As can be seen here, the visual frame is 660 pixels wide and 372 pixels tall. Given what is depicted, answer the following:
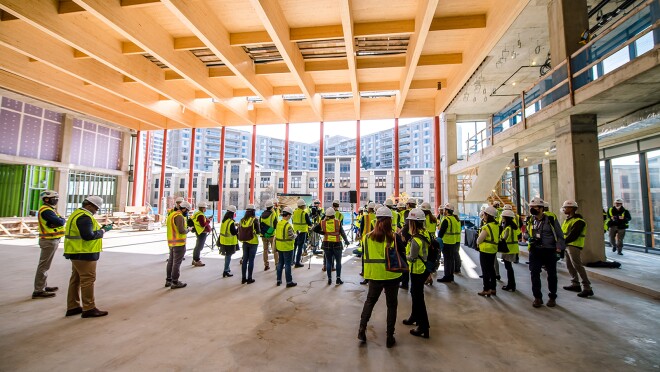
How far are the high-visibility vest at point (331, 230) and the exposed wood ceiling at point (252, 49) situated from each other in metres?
5.06

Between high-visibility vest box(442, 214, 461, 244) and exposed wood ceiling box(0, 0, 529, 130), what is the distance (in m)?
4.89

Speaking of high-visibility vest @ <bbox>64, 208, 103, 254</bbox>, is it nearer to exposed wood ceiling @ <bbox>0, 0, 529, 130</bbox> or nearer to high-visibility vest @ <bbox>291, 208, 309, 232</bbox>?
high-visibility vest @ <bbox>291, 208, 309, 232</bbox>

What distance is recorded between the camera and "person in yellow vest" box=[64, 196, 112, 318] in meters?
3.94

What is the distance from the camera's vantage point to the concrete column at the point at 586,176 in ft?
21.9

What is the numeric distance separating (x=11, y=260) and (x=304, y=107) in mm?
12654

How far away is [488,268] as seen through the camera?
205 inches

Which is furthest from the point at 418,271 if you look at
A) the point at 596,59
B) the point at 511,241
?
the point at 596,59

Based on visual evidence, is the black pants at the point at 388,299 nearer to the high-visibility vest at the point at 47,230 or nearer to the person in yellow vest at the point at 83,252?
A: the person in yellow vest at the point at 83,252

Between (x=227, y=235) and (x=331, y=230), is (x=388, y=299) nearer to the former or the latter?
(x=331, y=230)

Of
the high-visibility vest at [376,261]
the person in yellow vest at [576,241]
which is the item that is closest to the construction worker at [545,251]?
the person in yellow vest at [576,241]

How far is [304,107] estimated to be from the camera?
50.3 feet

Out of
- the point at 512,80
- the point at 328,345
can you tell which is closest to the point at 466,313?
the point at 328,345

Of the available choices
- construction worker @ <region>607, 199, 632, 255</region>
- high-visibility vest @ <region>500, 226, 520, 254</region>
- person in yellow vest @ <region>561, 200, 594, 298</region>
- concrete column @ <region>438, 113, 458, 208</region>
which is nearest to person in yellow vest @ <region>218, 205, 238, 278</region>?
high-visibility vest @ <region>500, 226, 520, 254</region>

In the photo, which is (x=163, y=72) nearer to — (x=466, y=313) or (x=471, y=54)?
(x=471, y=54)
